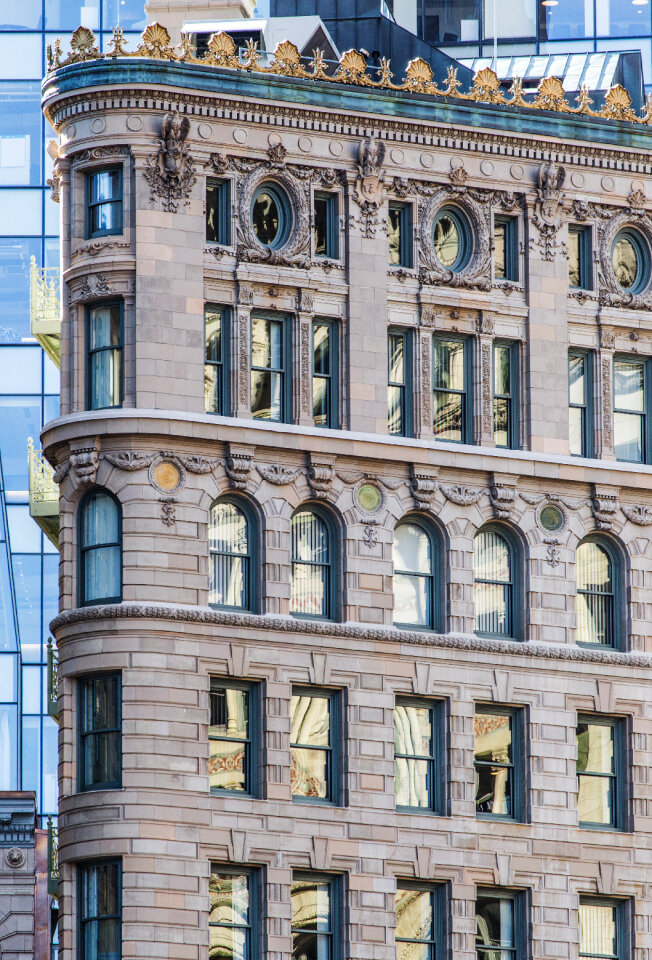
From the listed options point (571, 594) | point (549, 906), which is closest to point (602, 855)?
point (549, 906)

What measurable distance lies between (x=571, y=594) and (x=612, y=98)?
42.1ft

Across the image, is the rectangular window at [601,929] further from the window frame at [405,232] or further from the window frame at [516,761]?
the window frame at [405,232]

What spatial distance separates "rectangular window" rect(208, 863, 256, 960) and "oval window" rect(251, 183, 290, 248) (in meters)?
15.1

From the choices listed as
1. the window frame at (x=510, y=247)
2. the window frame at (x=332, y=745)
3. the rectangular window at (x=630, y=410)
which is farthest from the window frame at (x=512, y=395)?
the window frame at (x=332, y=745)

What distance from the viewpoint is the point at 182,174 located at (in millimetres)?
70938

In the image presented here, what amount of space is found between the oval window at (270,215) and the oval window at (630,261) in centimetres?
892

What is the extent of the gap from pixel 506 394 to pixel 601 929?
519 inches

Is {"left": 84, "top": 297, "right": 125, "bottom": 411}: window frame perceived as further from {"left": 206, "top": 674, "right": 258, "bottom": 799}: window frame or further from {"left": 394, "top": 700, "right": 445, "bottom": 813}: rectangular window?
{"left": 394, "top": 700, "right": 445, "bottom": 813}: rectangular window

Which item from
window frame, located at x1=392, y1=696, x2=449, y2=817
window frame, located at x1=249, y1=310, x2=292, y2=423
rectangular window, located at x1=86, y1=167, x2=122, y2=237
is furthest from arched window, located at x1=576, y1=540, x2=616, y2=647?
rectangular window, located at x1=86, y1=167, x2=122, y2=237

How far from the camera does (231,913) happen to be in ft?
223

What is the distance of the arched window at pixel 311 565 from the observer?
232 ft

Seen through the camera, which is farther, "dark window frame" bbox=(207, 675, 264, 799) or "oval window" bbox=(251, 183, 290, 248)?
"oval window" bbox=(251, 183, 290, 248)

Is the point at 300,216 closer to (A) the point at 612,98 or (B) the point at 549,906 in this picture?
(A) the point at 612,98

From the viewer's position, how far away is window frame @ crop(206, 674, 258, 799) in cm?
6869
